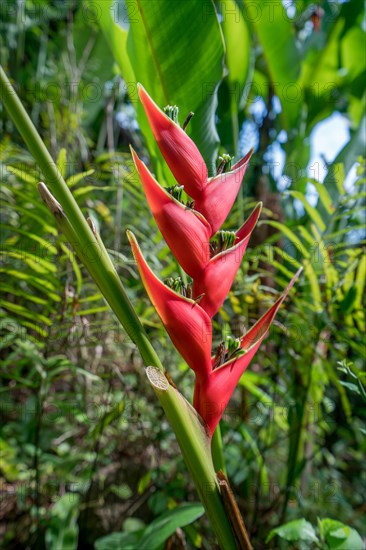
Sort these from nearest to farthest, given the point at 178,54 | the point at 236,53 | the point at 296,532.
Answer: the point at 296,532 → the point at 178,54 → the point at 236,53

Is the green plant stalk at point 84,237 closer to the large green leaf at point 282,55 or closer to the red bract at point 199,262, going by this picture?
the red bract at point 199,262

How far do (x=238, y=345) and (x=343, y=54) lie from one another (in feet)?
3.77

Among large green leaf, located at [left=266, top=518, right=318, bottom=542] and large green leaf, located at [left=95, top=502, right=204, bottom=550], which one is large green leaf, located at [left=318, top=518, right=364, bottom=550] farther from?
large green leaf, located at [left=95, top=502, right=204, bottom=550]

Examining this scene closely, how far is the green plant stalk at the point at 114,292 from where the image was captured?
1.11 feet

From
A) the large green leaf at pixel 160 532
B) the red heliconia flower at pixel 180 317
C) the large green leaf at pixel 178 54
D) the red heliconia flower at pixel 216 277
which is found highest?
the large green leaf at pixel 178 54

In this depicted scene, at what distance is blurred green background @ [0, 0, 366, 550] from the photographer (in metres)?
0.59

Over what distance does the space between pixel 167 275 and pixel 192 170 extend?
0.43 meters

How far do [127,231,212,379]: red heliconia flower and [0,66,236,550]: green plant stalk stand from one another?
0.07 feet

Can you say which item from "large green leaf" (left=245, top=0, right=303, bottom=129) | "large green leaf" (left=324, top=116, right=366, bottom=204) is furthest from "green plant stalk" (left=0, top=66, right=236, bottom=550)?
"large green leaf" (left=245, top=0, right=303, bottom=129)

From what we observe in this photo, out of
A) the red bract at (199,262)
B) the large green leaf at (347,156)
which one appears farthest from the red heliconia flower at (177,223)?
the large green leaf at (347,156)

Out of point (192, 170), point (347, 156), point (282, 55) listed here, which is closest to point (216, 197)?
point (192, 170)

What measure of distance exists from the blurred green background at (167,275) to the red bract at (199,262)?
0.29 ft

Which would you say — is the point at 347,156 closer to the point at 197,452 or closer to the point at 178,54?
the point at 178,54

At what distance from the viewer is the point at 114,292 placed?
1.13ft
